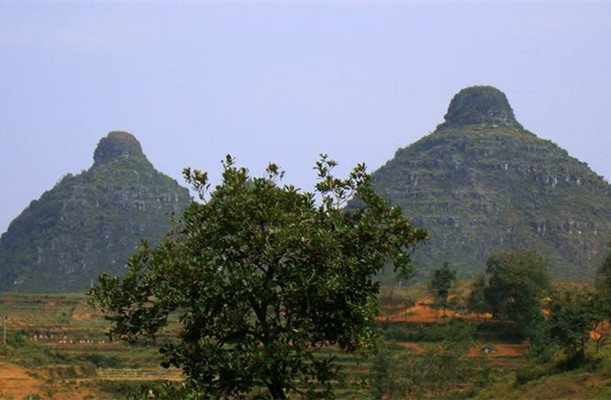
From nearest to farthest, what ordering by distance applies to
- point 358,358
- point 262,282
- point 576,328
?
point 262,282, point 358,358, point 576,328

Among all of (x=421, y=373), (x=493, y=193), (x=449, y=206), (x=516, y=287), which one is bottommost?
(x=421, y=373)

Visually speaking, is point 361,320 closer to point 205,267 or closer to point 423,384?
point 205,267

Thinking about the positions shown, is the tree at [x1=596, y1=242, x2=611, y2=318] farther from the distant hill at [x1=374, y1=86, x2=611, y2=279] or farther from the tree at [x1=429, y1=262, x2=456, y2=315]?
the distant hill at [x1=374, y1=86, x2=611, y2=279]

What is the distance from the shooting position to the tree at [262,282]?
12352 mm

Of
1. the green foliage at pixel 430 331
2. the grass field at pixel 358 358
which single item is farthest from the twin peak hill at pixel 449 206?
the green foliage at pixel 430 331

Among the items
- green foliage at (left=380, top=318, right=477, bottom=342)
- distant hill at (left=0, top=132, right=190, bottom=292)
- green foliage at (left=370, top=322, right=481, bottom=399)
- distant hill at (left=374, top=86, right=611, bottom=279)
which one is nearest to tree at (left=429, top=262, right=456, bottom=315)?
green foliage at (left=380, top=318, right=477, bottom=342)

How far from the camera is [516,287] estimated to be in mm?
63781

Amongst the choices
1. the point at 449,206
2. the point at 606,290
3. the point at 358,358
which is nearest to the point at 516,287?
the point at 606,290

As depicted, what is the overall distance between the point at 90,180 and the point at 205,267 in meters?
166

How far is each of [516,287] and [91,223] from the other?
11132cm

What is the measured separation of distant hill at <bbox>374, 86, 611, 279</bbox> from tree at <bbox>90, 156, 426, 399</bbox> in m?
108

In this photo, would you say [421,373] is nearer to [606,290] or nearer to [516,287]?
[606,290]

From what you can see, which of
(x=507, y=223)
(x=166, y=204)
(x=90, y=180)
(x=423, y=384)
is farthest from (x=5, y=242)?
(x=423, y=384)

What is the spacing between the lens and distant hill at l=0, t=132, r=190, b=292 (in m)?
151
